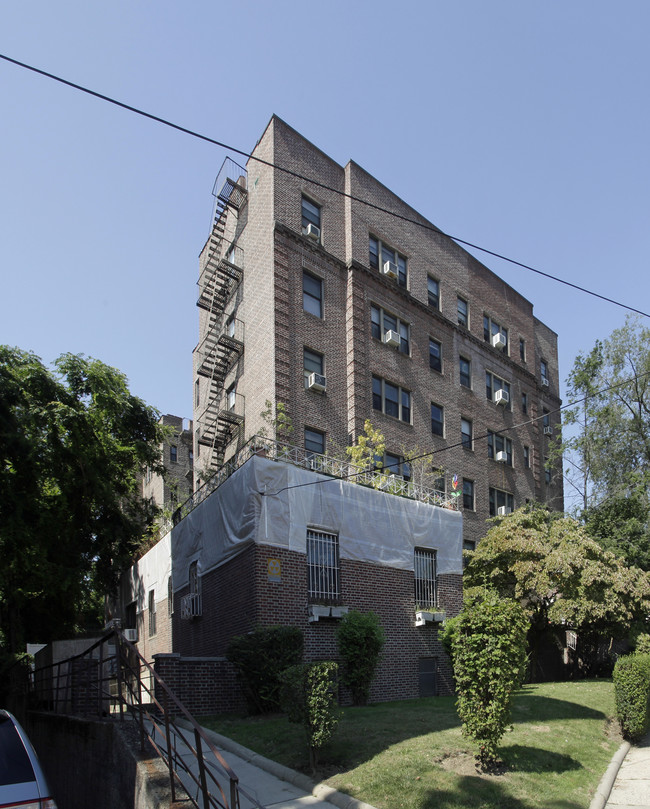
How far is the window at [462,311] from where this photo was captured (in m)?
33.3

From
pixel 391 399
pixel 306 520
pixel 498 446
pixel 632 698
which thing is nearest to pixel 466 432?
pixel 498 446

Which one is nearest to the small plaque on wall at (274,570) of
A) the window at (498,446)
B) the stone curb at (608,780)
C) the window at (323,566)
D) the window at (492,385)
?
the window at (323,566)

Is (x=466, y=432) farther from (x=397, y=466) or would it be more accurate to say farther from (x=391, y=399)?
(x=397, y=466)

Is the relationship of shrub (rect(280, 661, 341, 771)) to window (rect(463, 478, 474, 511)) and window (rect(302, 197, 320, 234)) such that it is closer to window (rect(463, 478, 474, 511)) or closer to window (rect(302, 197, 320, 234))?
window (rect(302, 197, 320, 234))

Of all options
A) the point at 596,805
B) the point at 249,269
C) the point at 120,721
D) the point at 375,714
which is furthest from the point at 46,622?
the point at 596,805

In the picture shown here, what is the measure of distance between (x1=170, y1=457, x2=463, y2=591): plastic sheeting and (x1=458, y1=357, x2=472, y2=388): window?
10995 millimetres

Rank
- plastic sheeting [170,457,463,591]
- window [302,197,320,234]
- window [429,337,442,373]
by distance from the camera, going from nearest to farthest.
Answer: plastic sheeting [170,457,463,591] → window [302,197,320,234] → window [429,337,442,373]

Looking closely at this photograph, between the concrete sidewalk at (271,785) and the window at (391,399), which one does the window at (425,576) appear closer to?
the window at (391,399)

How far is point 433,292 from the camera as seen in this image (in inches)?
1262

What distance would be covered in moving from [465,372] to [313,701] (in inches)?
970

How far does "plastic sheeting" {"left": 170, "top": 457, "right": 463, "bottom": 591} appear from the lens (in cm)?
1769

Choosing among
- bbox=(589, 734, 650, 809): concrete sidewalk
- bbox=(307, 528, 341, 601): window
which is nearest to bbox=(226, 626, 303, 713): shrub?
bbox=(307, 528, 341, 601): window

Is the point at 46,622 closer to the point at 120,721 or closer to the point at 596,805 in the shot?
the point at 120,721

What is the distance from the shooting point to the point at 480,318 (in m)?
34.7
